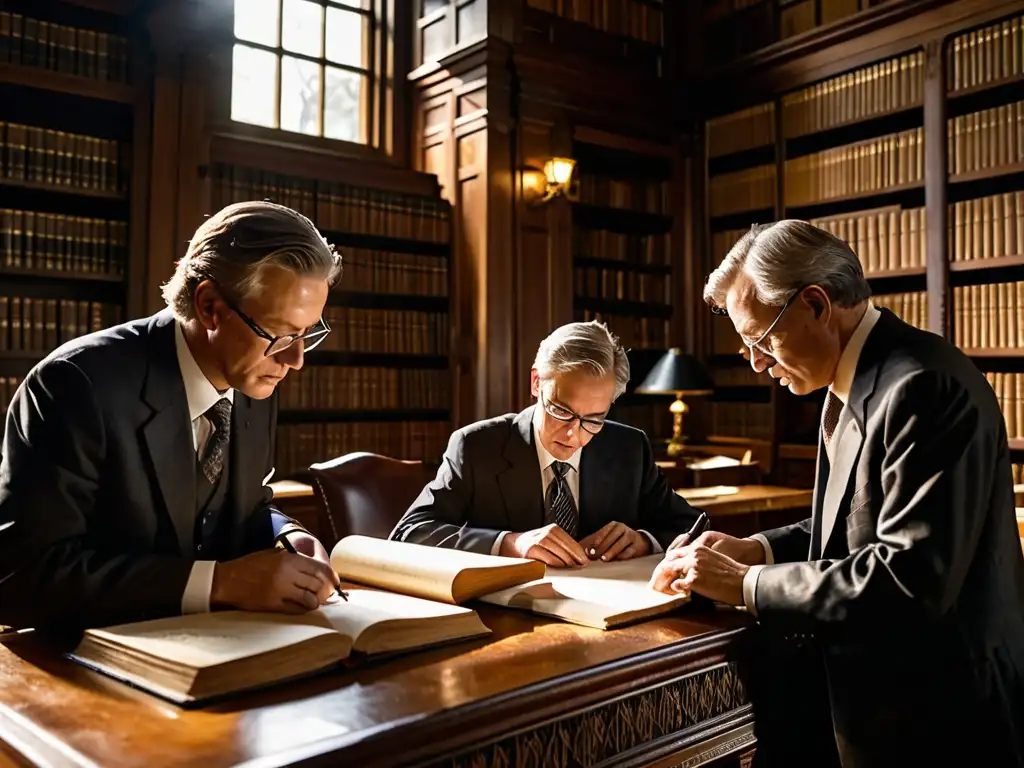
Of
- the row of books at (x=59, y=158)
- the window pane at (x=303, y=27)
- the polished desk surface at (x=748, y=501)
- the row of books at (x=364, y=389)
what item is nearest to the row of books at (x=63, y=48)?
the row of books at (x=59, y=158)

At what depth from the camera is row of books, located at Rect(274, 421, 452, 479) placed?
4895 millimetres

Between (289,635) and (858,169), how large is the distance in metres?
4.92

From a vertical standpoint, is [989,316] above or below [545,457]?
above

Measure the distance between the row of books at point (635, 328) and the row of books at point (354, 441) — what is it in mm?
1238

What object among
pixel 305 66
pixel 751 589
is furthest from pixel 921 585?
pixel 305 66

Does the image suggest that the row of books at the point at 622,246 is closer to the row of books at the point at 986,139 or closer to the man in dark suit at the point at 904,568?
the row of books at the point at 986,139

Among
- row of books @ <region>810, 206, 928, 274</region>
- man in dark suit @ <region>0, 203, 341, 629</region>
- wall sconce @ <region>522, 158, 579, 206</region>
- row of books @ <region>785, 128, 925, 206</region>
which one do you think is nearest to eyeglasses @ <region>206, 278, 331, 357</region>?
man in dark suit @ <region>0, 203, 341, 629</region>

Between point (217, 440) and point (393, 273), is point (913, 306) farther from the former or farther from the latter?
point (217, 440)

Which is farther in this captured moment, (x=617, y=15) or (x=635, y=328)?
(x=635, y=328)

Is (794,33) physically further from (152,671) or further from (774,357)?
(152,671)

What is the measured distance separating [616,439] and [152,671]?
1.54 m

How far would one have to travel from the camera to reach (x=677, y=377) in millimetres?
5172

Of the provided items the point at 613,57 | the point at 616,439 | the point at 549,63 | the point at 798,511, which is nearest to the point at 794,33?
the point at 613,57

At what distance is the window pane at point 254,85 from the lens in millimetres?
5137
